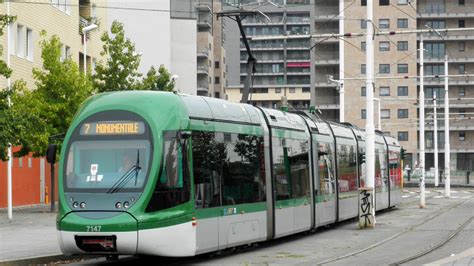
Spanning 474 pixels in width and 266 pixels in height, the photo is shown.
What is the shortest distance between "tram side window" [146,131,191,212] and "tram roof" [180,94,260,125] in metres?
0.86

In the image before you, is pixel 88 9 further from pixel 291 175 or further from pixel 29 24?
pixel 291 175

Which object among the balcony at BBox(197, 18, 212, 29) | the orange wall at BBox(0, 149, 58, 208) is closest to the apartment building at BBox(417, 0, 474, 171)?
the balcony at BBox(197, 18, 212, 29)

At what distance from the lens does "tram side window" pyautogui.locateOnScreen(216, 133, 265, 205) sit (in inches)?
720

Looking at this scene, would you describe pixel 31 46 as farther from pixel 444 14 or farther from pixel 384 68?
pixel 444 14

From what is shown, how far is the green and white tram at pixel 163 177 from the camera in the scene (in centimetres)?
1562

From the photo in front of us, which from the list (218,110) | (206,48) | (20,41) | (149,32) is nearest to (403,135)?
(206,48)

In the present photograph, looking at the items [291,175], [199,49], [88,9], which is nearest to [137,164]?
[291,175]

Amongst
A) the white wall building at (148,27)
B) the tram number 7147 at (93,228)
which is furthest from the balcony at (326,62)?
the tram number 7147 at (93,228)

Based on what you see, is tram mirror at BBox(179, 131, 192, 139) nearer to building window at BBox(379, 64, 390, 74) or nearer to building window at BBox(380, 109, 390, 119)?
building window at BBox(379, 64, 390, 74)

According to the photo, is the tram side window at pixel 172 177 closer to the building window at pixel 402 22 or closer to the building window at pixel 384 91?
the building window at pixel 402 22

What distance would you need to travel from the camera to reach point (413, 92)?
350 ft

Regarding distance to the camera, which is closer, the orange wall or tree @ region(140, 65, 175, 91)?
the orange wall

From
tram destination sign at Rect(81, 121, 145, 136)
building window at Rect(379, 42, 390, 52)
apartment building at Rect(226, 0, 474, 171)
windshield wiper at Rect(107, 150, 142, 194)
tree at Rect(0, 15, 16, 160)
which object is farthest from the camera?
building window at Rect(379, 42, 390, 52)

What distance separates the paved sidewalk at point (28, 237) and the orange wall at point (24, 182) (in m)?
6.01
